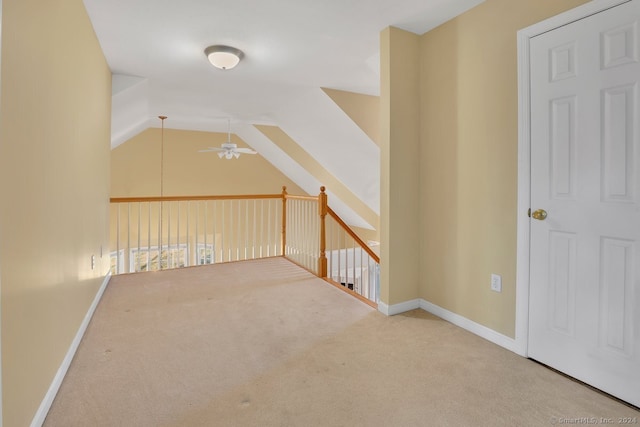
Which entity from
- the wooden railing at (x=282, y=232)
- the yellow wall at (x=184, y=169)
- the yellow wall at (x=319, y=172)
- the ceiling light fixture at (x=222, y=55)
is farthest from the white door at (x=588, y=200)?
the yellow wall at (x=184, y=169)

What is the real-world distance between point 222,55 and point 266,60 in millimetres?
552

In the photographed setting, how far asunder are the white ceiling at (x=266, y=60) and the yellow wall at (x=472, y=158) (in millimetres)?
292

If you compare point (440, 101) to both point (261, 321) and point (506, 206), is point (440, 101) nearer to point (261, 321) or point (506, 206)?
point (506, 206)

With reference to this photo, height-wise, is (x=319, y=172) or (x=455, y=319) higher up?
(x=319, y=172)

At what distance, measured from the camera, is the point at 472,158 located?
8.24 ft

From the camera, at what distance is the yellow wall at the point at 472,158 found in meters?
2.26

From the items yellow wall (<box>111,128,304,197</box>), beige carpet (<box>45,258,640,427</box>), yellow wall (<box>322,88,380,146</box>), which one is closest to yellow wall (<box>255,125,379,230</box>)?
yellow wall (<box>111,128,304,197</box>)

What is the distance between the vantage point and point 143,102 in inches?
193

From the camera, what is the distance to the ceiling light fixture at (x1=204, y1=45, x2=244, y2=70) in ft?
10.2

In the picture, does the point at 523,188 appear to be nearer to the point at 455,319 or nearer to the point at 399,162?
the point at 399,162

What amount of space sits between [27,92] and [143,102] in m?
3.77

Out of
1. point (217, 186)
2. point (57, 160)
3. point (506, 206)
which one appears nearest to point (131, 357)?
point (57, 160)

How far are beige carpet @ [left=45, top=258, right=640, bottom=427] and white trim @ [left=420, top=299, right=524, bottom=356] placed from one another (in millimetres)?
53

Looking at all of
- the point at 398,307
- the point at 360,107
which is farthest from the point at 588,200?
the point at 360,107
